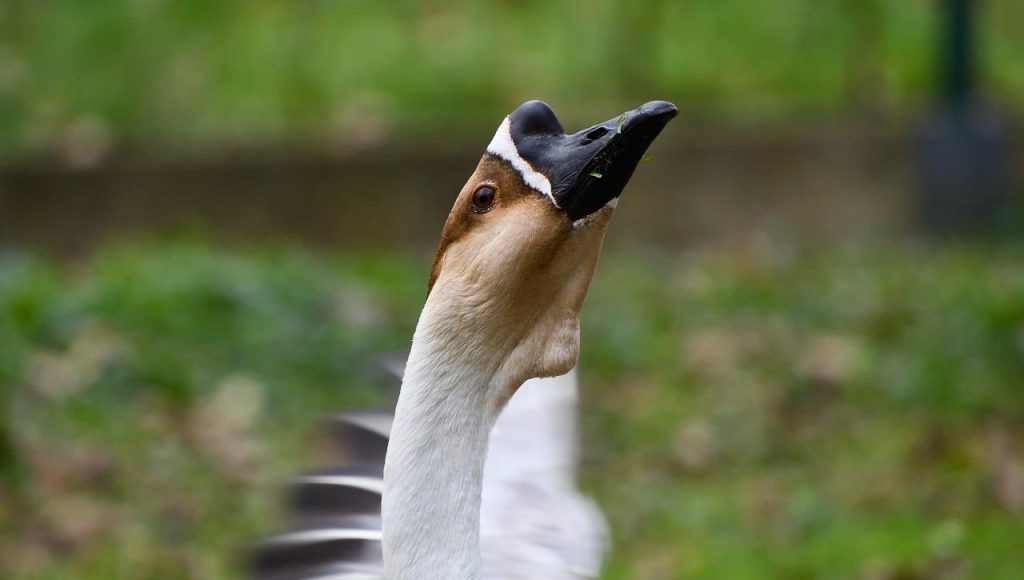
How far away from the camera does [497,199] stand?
59.9 inches

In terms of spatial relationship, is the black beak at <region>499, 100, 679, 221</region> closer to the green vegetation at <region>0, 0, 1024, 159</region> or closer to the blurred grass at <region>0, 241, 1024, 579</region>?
the blurred grass at <region>0, 241, 1024, 579</region>

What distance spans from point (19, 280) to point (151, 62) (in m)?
1.87

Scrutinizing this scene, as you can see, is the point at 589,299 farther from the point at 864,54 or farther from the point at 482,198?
the point at 482,198

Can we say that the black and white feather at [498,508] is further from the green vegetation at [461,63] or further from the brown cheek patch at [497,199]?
the green vegetation at [461,63]

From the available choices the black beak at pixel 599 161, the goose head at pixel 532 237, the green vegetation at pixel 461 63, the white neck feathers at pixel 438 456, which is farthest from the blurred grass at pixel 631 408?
the black beak at pixel 599 161

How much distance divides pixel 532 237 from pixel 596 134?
5.4 inches

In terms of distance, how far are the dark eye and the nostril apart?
12 cm

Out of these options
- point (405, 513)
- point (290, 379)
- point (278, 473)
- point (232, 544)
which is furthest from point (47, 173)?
point (405, 513)

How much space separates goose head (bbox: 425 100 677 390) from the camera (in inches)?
58.1

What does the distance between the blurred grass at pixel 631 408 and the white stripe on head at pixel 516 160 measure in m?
1.97

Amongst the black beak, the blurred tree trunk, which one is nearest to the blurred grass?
the blurred tree trunk

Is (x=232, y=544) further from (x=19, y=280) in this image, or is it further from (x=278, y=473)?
(x=19, y=280)

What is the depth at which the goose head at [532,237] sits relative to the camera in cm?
148

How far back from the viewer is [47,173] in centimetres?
574
